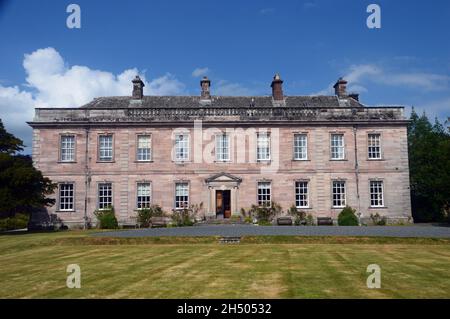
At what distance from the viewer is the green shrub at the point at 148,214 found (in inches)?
1079

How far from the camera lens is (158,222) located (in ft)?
89.2

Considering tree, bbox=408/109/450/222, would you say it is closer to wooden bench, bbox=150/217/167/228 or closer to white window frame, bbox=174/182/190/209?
white window frame, bbox=174/182/190/209

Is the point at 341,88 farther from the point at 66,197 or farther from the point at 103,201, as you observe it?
the point at 66,197

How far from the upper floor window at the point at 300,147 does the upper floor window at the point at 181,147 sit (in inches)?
332

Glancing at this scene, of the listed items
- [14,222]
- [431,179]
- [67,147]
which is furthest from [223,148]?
[14,222]

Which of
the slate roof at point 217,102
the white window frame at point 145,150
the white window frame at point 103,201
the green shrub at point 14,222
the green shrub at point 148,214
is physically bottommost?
the green shrub at point 14,222

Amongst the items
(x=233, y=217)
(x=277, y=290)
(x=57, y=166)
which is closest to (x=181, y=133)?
(x=233, y=217)

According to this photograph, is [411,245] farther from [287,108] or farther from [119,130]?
[119,130]

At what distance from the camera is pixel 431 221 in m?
30.3

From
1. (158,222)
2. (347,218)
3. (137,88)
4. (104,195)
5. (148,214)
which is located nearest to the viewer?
(347,218)

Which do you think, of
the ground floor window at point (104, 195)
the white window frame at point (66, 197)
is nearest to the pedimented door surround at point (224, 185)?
the ground floor window at point (104, 195)

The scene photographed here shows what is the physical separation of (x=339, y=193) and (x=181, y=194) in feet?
39.6

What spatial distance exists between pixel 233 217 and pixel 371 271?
17.8 meters

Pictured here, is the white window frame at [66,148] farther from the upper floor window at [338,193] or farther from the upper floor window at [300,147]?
the upper floor window at [338,193]
